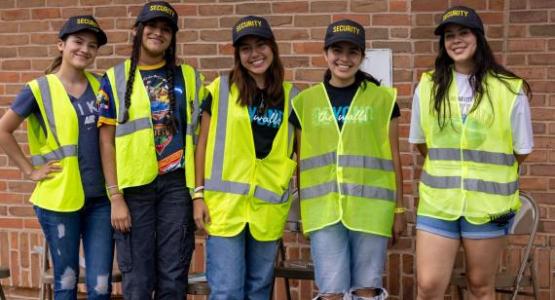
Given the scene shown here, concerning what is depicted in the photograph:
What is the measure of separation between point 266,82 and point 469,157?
3.61 ft

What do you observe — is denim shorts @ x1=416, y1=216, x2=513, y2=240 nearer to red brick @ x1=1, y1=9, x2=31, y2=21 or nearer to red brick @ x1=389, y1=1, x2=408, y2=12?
red brick @ x1=389, y1=1, x2=408, y2=12

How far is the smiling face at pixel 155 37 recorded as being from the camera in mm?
3670

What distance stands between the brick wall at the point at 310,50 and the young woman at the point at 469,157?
39.1 inches

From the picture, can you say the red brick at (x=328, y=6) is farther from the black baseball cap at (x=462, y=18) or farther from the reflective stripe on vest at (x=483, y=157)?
the reflective stripe on vest at (x=483, y=157)

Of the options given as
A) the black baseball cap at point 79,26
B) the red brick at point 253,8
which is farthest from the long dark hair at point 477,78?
the black baseball cap at point 79,26

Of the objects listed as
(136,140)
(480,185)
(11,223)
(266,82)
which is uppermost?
(266,82)

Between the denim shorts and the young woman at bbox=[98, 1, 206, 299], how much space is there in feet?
4.00

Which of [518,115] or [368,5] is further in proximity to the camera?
[368,5]

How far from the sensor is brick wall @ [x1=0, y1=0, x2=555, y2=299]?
4.44m

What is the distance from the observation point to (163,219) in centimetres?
367

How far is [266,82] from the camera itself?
375cm

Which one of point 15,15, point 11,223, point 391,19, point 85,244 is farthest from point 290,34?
point 11,223

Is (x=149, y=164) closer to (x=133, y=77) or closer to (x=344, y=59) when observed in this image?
(x=133, y=77)

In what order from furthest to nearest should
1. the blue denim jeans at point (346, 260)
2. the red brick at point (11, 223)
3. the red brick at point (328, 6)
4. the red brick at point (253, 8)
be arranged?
1. the red brick at point (11, 223)
2. the red brick at point (253, 8)
3. the red brick at point (328, 6)
4. the blue denim jeans at point (346, 260)
